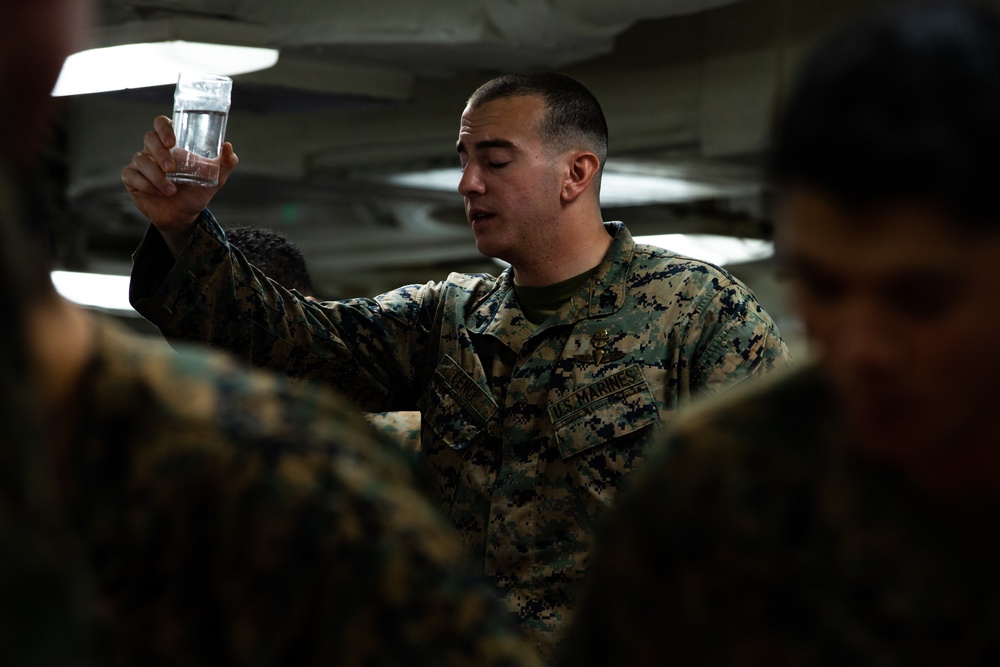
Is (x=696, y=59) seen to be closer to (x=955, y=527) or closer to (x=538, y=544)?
(x=538, y=544)

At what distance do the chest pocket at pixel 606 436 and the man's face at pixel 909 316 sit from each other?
191cm

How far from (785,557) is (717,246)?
7905 mm

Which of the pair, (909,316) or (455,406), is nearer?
(909,316)

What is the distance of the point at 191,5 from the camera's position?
5.40 m

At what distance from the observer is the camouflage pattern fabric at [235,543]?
0.99 m

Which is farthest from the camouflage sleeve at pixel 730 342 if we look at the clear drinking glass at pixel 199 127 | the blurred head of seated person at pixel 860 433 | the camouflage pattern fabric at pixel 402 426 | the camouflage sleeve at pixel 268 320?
the blurred head of seated person at pixel 860 433

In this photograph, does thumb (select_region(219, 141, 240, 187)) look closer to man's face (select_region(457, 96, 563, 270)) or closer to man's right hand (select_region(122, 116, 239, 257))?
man's right hand (select_region(122, 116, 239, 257))

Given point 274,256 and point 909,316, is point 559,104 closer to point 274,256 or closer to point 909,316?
point 274,256

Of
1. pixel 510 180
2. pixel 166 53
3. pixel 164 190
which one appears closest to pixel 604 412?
pixel 510 180

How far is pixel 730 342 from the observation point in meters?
2.88

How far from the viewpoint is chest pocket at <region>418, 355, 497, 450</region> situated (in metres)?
3.00

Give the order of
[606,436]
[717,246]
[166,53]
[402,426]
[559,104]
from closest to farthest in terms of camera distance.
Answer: [606,436], [559,104], [402,426], [166,53], [717,246]

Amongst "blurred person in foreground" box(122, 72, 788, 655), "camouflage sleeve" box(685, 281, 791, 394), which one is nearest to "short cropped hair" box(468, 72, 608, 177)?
"blurred person in foreground" box(122, 72, 788, 655)

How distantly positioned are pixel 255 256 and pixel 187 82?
1.12m
